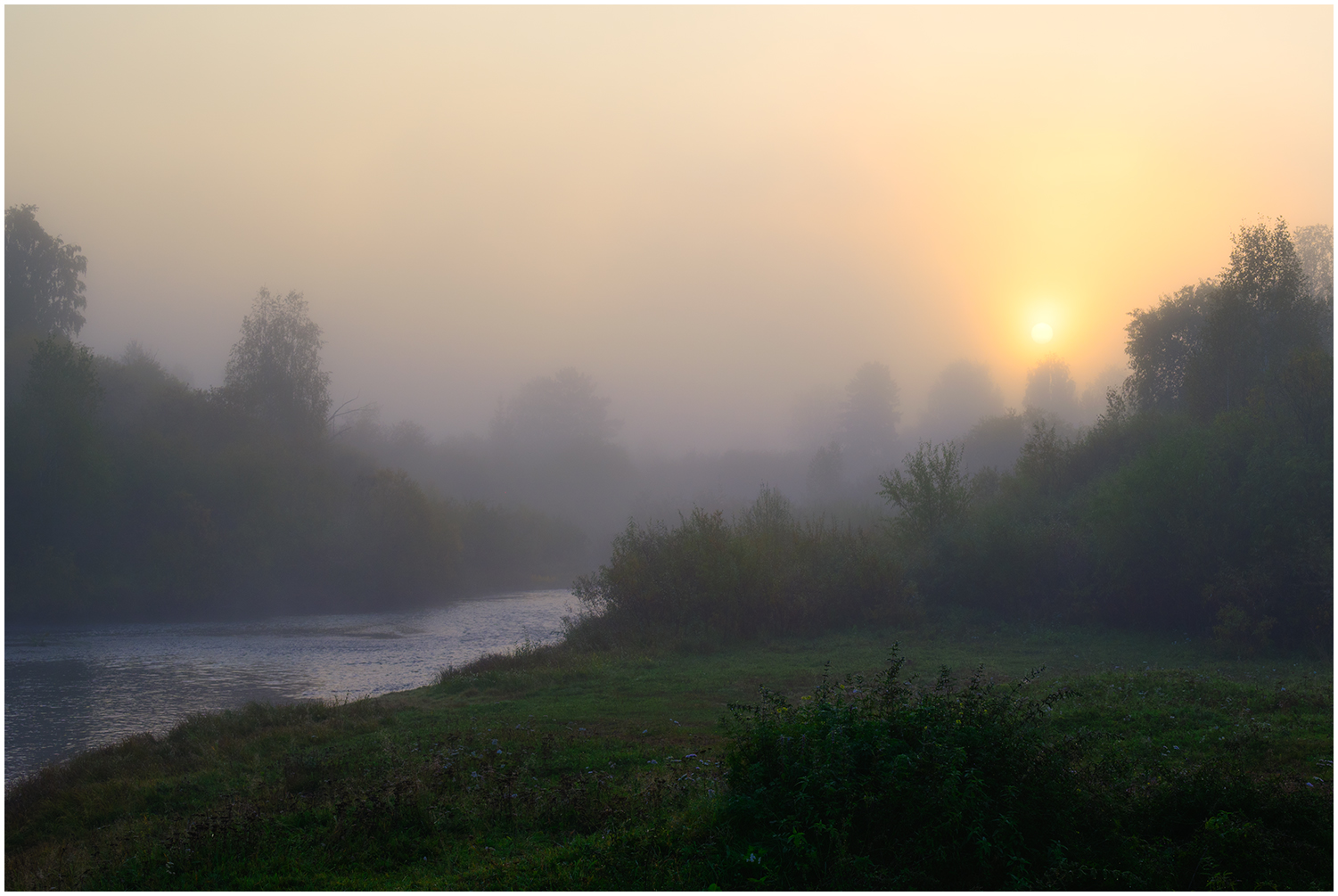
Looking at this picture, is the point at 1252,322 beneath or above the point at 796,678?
above

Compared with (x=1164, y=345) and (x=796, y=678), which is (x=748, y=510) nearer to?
(x=796, y=678)

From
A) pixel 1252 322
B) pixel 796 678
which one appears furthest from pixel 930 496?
pixel 796 678

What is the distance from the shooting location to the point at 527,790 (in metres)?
10.9

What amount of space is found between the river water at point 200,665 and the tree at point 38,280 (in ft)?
101

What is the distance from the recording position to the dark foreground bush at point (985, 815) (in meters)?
6.78

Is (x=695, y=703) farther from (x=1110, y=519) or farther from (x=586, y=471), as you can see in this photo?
(x=586, y=471)

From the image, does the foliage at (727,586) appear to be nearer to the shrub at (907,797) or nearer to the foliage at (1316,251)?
the shrub at (907,797)

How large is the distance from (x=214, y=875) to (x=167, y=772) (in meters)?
7.43


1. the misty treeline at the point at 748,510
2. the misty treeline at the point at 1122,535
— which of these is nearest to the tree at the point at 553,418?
the misty treeline at the point at 748,510

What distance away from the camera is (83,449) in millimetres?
48500

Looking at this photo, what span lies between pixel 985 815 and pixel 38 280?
255ft

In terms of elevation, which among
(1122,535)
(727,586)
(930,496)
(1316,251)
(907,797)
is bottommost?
(907,797)

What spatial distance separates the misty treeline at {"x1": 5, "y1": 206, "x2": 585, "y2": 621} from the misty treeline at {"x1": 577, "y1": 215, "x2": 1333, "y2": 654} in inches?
1257

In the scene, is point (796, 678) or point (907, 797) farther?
point (796, 678)
